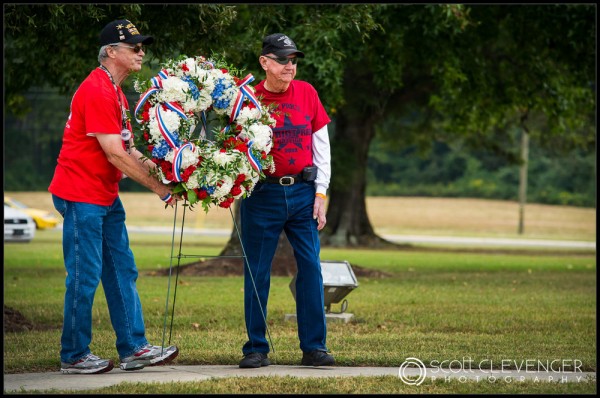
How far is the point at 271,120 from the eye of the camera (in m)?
7.02

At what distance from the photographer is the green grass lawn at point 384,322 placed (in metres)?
7.67

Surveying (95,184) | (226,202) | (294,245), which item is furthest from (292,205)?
(95,184)

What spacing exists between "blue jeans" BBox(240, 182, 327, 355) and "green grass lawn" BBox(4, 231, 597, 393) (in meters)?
0.33

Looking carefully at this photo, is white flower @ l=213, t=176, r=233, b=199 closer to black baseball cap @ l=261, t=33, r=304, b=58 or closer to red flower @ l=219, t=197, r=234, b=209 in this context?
red flower @ l=219, t=197, r=234, b=209

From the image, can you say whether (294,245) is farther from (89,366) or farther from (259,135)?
(89,366)

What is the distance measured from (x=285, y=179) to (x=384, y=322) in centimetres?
417

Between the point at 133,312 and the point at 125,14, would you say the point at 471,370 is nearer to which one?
the point at 133,312

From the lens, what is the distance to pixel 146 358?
23.1 ft

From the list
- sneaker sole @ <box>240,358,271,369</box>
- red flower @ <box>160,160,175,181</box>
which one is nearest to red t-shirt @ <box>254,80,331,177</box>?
red flower @ <box>160,160,175,181</box>

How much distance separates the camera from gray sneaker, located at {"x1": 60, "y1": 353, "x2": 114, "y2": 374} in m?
6.82

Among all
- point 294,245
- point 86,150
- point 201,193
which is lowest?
point 294,245

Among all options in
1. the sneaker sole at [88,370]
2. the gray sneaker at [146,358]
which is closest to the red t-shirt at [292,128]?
the gray sneaker at [146,358]

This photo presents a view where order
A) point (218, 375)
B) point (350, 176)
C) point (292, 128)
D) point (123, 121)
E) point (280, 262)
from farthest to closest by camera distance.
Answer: point (350, 176), point (280, 262), point (292, 128), point (123, 121), point (218, 375)

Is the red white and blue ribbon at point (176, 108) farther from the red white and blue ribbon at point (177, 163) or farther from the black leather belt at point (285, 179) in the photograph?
the black leather belt at point (285, 179)
